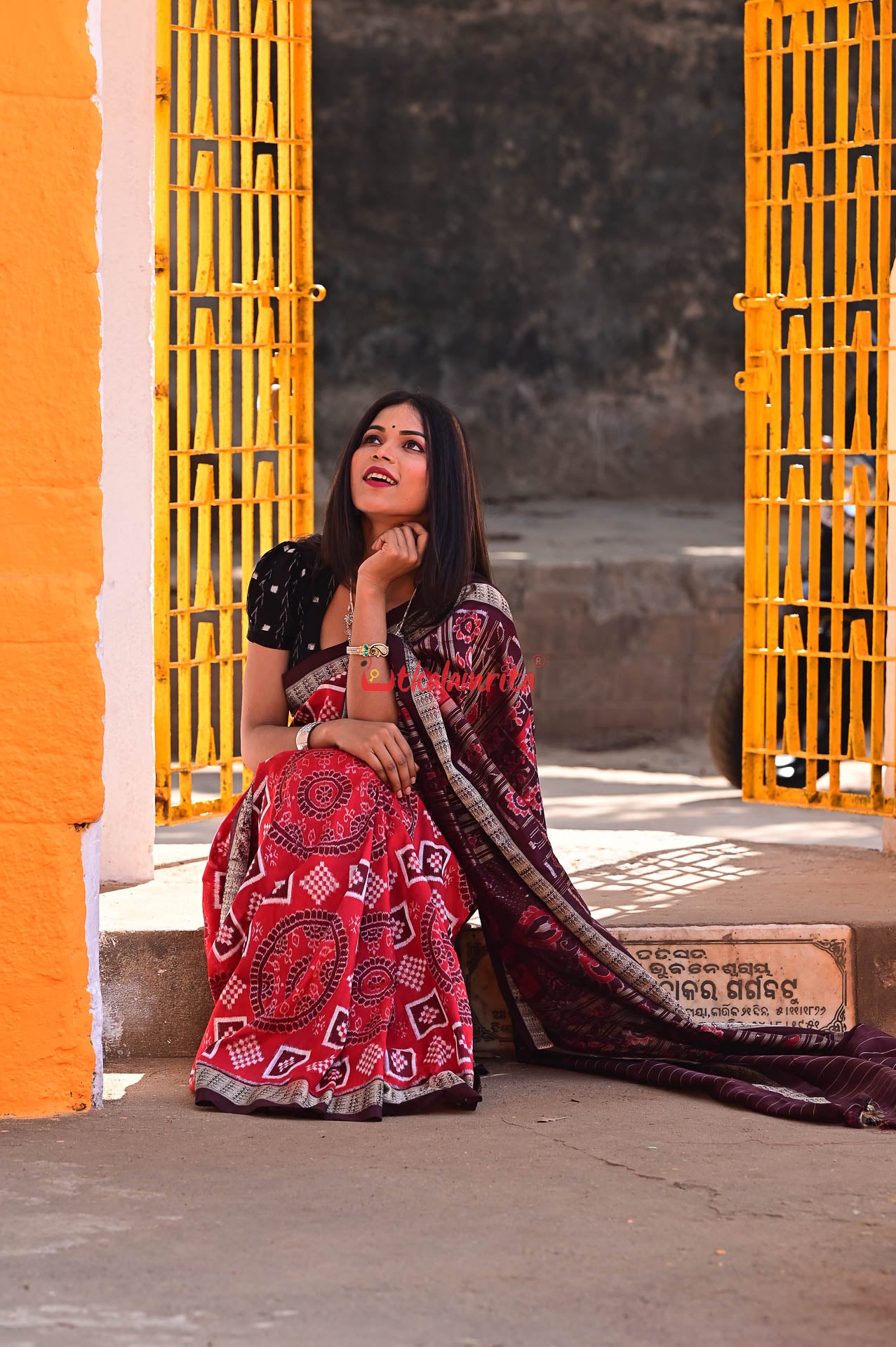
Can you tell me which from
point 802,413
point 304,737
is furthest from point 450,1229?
point 802,413

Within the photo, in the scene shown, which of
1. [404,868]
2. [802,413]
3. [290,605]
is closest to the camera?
[404,868]

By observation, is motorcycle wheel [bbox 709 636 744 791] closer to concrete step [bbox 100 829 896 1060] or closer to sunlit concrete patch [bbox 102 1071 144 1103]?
concrete step [bbox 100 829 896 1060]

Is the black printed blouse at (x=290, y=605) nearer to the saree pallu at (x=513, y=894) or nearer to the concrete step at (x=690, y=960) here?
the saree pallu at (x=513, y=894)

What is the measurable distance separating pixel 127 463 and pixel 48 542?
117 centimetres

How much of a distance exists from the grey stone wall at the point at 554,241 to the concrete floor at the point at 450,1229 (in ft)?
33.8

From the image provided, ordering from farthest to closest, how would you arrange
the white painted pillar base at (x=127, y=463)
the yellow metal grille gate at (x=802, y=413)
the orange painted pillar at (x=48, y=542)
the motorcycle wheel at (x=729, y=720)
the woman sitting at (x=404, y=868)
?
the motorcycle wheel at (x=729, y=720)
the yellow metal grille gate at (x=802, y=413)
the white painted pillar base at (x=127, y=463)
the woman sitting at (x=404, y=868)
the orange painted pillar at (x=48, y=542)

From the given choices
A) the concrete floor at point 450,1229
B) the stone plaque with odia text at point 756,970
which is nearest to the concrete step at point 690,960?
the stone plaque with odia text at point 756,970

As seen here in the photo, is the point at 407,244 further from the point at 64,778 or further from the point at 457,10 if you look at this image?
the point at 64,778

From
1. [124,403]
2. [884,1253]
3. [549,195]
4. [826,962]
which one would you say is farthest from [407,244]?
[884,1253]

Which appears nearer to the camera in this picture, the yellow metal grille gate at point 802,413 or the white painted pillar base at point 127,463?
the white painted pillar base at point 127,463

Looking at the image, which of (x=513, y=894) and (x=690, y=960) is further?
(x=690, y=960)

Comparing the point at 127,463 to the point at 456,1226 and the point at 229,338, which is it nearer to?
the point at 229,338

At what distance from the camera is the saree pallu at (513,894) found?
2.97 meters

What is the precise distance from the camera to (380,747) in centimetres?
292
